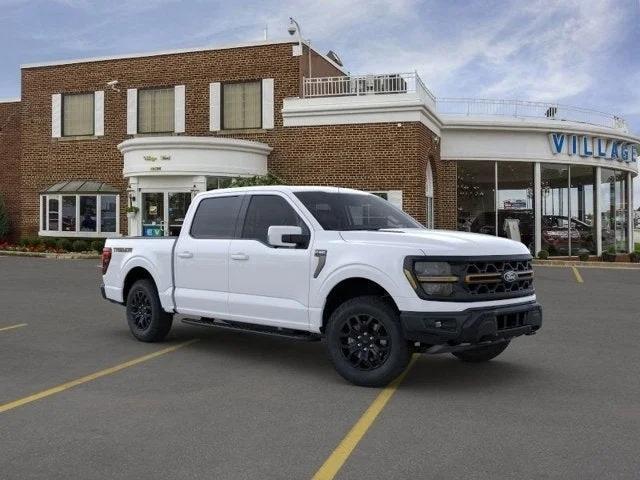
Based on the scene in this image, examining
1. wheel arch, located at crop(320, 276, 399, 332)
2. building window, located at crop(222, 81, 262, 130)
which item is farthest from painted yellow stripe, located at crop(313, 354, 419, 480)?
building window, located at crop(222, 81, 262, 130)

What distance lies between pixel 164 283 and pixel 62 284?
8.61 meters

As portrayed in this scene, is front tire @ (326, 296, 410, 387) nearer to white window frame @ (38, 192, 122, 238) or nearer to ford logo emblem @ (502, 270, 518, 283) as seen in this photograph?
ford logo emblem @ (502, 270, 518, 283)

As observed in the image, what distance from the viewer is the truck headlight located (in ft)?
20.0

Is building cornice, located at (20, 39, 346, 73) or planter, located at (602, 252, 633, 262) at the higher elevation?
building cornice, located at (20, 39, 346, 73)

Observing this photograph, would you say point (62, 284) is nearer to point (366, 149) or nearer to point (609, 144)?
point (366, 149)

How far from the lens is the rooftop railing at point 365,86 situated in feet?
77.4

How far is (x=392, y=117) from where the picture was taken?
23.6 metres

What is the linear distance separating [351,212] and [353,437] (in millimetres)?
3055

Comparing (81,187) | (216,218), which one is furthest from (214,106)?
(216,218)

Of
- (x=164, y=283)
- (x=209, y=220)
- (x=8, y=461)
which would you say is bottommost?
(x=8, y=461)

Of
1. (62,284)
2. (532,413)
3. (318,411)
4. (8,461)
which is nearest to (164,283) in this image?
(318,411)

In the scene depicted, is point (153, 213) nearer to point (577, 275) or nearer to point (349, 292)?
point (577, 275)

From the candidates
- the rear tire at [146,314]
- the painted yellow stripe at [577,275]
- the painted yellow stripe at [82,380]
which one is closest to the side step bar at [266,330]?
the painted yellow stripe at [82,380]

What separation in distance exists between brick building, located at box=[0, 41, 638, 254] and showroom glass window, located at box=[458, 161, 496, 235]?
55 mm
